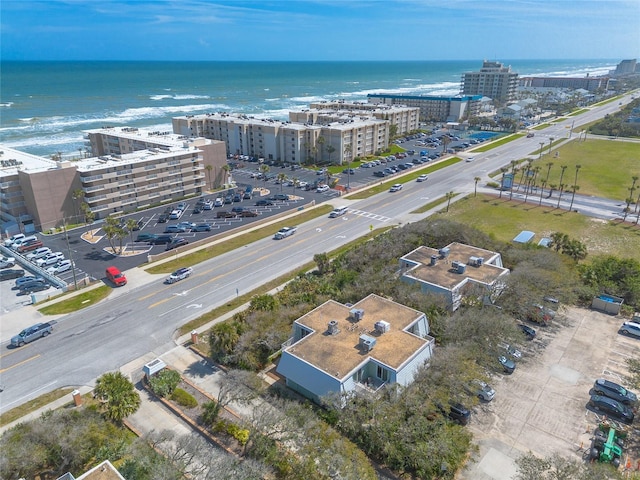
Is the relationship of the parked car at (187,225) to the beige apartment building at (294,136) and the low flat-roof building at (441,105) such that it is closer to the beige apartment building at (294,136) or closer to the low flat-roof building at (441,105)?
the beige apartment building at (294,136)

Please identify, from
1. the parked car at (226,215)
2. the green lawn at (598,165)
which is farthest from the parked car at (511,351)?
the green lawn at (598,165)

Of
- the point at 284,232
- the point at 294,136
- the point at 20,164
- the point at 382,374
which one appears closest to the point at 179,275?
the point at 284,232

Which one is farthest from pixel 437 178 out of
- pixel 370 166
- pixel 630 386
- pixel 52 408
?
pixel 52 408

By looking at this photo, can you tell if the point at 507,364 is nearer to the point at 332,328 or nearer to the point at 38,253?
the point at 332,328

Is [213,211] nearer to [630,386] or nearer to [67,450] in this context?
[67,450]

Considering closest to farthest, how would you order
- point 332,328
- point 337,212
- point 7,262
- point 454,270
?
1. point 332,328
2. point 454,270
3. point 7,262
4. point 337,212

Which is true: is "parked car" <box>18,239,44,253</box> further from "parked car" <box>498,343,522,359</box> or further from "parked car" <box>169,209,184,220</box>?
"parked car" <box>498,343,522,359</box>

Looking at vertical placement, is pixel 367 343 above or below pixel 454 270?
above
